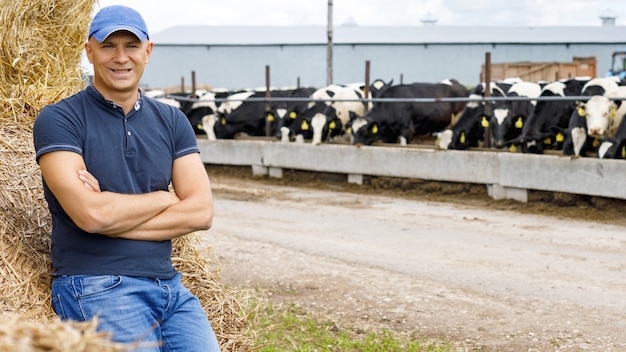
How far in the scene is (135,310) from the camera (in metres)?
3.35

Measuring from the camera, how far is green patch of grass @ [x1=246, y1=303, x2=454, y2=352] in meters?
5.95

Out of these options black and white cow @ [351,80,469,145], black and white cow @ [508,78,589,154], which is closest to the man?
black and white cow @ [508,78,589,154]

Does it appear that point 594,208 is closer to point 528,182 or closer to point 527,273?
point 528,182

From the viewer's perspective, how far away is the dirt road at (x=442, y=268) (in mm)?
6535

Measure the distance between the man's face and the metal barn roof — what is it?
45168mm

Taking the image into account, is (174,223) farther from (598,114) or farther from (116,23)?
(598,114)

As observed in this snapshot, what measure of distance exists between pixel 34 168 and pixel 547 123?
38.9ft

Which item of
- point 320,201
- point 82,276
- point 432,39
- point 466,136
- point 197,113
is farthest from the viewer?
point 432,39

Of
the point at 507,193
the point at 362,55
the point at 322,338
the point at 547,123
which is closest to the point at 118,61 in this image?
the point at 322,338

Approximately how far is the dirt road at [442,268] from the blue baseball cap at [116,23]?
1466 mm

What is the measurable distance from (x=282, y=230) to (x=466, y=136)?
5.86 m

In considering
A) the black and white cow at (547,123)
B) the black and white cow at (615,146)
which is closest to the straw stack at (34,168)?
the black and white cow at (615,146)

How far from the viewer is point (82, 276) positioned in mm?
3383

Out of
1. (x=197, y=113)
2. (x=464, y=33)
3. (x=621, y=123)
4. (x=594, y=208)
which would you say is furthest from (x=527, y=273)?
(x=464, y=33)
